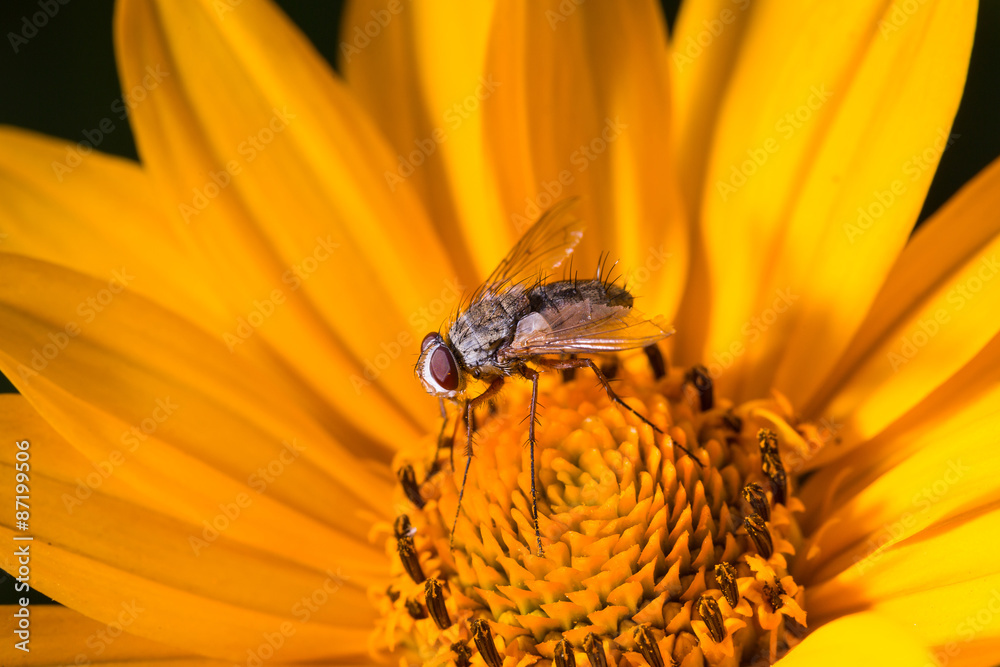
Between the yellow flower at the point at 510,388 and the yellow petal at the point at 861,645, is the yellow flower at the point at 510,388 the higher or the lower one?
the higher one

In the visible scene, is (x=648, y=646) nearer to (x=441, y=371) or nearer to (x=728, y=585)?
(x=728, y=585)

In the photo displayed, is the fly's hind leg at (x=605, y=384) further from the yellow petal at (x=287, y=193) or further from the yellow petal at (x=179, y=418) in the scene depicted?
the yellow petal at (x=179, y=418)

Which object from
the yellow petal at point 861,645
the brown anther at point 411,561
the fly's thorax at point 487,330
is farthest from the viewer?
the brown anther at point 411,561
